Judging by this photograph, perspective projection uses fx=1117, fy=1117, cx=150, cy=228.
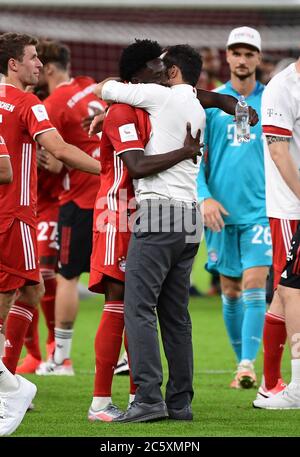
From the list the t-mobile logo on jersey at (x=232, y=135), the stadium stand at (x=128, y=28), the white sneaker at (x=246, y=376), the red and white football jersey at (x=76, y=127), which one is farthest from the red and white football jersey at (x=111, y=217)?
the stadium stand at (x=128, y=28)

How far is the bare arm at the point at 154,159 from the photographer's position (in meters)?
5.94

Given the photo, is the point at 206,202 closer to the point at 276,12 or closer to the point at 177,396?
the point at 177,396

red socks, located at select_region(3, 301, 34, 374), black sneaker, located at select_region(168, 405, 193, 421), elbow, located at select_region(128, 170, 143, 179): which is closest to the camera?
elbow, located at select_region(128, 170, 143, 179)

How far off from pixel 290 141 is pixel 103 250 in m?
1.47

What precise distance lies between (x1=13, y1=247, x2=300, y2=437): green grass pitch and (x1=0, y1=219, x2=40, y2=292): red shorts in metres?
0.80

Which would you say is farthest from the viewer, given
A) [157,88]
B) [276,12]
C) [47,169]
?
[276,12]

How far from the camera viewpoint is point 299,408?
22.0ft

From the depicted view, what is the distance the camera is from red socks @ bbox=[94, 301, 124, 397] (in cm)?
622

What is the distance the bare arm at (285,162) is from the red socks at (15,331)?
174 cm

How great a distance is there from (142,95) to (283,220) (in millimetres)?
1394

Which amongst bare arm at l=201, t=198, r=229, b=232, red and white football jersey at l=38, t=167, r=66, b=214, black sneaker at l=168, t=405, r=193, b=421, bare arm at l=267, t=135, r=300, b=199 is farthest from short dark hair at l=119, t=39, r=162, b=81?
red and white football jersey at l=38, t=167, r=66, b=214

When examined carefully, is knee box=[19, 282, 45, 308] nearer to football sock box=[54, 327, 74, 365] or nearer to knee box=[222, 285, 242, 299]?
football sock box=[54, 327, 74, 365]

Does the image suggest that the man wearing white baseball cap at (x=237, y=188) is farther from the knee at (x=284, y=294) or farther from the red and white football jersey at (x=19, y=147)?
the red and white football jersey at (x=19, y=147)
